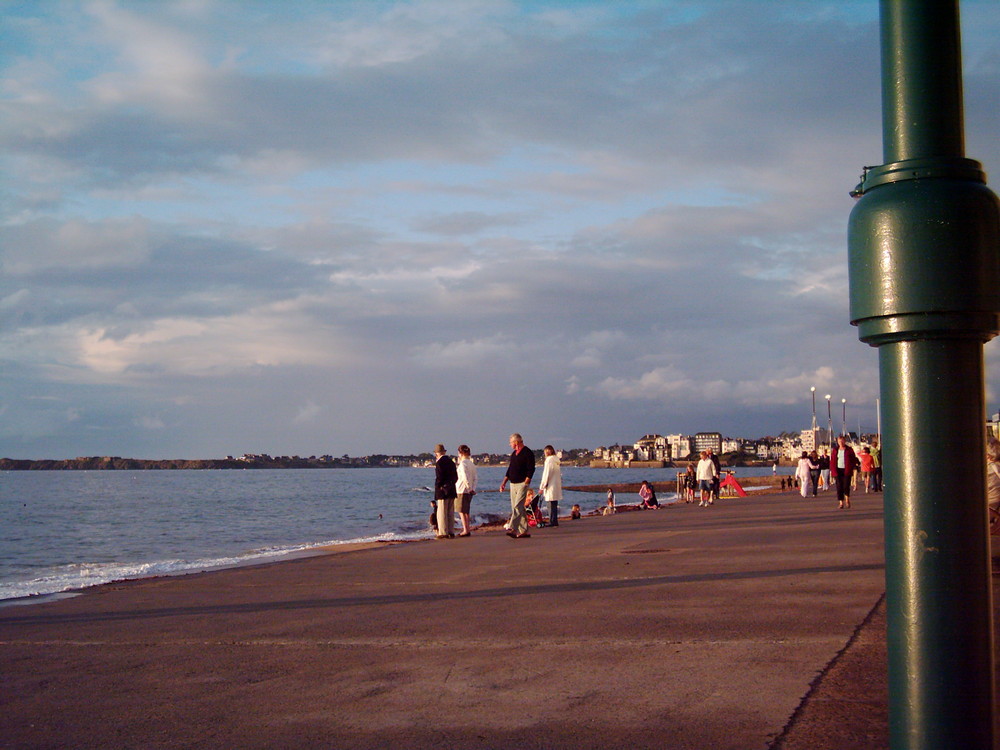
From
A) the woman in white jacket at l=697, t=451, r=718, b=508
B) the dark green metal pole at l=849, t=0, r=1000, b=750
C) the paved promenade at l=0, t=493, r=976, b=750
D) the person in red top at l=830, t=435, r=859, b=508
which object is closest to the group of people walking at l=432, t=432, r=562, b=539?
the paved promenade at l=0, t=493, r=976, b=750

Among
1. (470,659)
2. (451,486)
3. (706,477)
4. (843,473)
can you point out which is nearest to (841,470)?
(843,473)

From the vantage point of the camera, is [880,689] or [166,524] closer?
[880,689]

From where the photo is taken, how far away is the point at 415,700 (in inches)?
220

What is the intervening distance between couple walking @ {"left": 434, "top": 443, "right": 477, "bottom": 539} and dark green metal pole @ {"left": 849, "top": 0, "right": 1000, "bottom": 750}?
1711cm

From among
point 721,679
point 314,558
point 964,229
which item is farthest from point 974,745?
point 314,558

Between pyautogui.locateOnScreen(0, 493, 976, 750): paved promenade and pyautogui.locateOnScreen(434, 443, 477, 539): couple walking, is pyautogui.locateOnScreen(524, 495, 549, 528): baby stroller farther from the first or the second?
pyautogui.locateOnScreen(0, 493, 976, 750): paved promenade

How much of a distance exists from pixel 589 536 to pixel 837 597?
999 centimetres

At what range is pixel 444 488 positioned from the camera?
64.4 ft

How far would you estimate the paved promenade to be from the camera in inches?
194

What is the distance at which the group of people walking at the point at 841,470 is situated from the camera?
24.6 metres

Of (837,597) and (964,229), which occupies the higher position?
(964,229)

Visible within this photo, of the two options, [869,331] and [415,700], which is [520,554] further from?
[869,331]

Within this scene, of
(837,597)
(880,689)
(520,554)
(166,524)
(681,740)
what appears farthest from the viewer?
(166,524)

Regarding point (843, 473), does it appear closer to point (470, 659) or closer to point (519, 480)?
point (519, 480)
